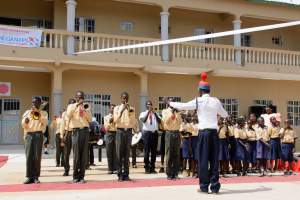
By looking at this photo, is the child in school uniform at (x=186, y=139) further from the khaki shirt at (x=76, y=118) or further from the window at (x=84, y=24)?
the window at (x=84, y=24)

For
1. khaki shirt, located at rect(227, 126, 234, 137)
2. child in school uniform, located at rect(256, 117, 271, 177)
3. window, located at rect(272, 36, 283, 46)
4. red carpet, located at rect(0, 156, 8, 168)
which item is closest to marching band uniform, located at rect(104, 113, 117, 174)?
khaki shirt, located at rect(227, 126, 234, 137)

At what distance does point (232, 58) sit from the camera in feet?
62.3

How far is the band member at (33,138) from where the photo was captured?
873 centimetres

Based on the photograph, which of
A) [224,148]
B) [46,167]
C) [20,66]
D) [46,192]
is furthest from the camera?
[20,66]

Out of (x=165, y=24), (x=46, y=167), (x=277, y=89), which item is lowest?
(x=46, y=167)

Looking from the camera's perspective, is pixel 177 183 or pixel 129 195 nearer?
pixel 129 195

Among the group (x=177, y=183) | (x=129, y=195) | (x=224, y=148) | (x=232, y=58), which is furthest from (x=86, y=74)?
(x=129, y=195)

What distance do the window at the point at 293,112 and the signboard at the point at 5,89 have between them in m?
12.9

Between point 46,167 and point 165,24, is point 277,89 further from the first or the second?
point 46,167

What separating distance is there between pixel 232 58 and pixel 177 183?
11.2m

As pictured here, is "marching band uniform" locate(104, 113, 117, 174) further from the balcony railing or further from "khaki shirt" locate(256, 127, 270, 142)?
the balcony railing

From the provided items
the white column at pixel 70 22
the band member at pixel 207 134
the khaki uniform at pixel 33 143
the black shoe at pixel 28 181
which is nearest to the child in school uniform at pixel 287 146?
the band member at pixel 207 134

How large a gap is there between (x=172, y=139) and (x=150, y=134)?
1467 millimetres

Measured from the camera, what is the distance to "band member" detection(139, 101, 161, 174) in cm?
1052
